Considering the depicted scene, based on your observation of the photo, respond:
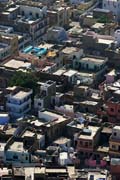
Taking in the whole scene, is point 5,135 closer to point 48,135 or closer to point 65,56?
point 48,135

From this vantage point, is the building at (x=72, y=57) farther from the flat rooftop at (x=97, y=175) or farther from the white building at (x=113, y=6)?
the flat rooftop at (x=97, y=175)

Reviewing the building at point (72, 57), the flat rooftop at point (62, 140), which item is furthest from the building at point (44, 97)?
the building at point (72, 57)

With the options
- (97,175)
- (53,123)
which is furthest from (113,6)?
(97,175)

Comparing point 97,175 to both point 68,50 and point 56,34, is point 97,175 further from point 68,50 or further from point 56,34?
point 56,34

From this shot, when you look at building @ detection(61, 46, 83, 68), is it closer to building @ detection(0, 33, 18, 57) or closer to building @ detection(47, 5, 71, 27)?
building @ detection(0, 33, 18, 57)

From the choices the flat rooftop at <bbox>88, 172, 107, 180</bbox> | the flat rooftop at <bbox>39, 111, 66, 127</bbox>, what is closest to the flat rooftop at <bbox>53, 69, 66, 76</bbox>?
the flat rooftop at <bbox>39, 111, 66, 127</bbox>
